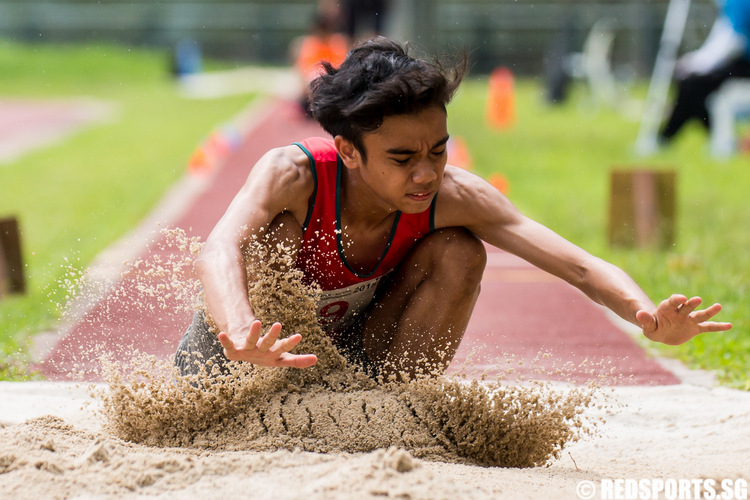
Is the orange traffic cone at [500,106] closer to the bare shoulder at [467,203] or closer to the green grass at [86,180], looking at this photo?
the green grass at [86,180]

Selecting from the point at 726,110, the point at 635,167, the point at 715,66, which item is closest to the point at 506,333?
the point at 635,167

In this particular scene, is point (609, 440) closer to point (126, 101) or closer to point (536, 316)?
point (536, 316)

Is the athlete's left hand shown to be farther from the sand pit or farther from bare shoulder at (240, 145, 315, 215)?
bare shoulder at (240, 145, 315, 215)

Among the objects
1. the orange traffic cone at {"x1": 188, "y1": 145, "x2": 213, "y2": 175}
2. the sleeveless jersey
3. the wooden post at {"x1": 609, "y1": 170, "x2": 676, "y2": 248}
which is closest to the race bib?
the sleeveless jersey

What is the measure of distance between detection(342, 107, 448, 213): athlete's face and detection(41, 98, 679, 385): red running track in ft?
2.14

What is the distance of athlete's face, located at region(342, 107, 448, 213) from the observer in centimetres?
271

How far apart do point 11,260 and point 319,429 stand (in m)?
3.07

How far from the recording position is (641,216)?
6254 millimetres

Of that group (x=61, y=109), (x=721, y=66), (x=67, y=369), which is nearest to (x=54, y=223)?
(x=67, y=369)

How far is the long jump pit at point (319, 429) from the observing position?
2352mm

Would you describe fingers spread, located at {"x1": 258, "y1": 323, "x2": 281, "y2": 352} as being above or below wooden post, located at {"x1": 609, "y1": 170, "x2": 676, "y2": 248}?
above

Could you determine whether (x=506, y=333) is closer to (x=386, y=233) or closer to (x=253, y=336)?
(x=386, y=233)

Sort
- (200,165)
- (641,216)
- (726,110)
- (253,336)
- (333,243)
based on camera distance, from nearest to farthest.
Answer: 1. (253,336)
2. (333,243)
3. (641,216)
4. (200,165)
5. (726,110)

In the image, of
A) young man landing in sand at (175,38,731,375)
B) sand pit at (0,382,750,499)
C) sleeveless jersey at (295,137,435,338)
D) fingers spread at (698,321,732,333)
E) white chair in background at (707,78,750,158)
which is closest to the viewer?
sand pit at (0,382,750,499)
